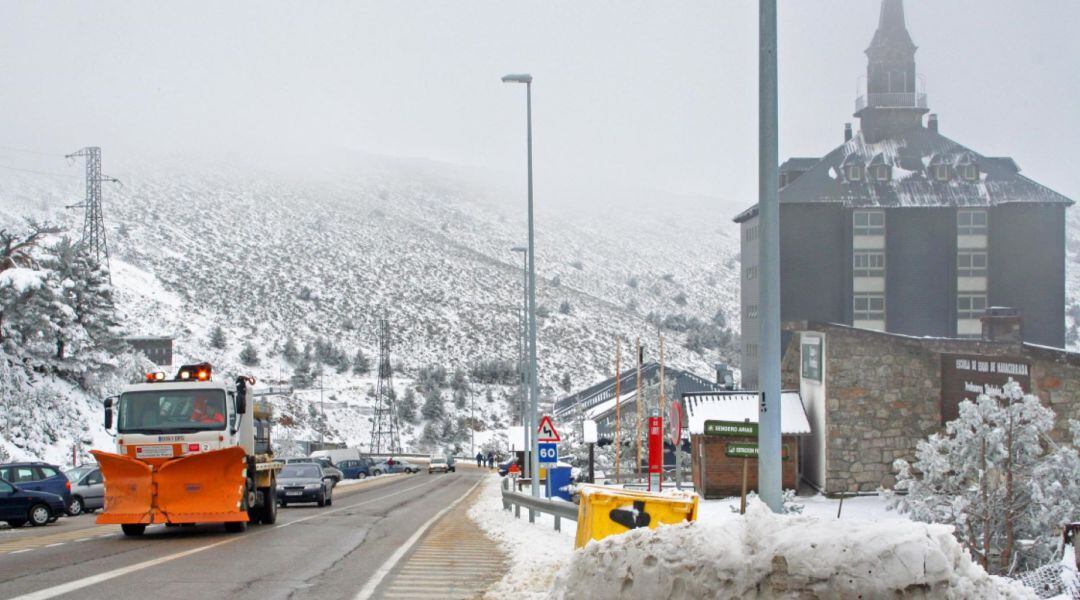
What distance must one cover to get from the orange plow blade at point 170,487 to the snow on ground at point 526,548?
16.3ft

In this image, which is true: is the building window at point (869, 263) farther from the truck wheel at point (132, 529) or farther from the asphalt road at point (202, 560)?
the truck wheel at point (132, 529)

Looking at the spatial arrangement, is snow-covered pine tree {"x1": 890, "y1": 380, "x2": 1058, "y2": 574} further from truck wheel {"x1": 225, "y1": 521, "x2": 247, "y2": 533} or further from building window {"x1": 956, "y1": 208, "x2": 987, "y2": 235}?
building window {"x1": 956, "y1": 208, "x2": 987, "y2": 235}

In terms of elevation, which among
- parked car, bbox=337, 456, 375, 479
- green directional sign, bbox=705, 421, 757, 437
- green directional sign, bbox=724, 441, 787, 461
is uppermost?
green directional sign, bbox=705, 421, 757, 437

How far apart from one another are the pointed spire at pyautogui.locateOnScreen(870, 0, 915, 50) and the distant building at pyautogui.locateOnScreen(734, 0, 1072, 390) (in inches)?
386

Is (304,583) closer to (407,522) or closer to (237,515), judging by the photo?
(237,515)

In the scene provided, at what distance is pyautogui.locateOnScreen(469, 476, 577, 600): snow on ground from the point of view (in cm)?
1266

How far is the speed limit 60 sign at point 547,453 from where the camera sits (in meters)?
29.8

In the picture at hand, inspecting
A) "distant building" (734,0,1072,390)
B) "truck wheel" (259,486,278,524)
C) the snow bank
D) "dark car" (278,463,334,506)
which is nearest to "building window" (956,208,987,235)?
"distant building" (734,0,1072,390)

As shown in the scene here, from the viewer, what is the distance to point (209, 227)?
456ft

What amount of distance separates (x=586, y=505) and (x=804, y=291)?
2386 inches

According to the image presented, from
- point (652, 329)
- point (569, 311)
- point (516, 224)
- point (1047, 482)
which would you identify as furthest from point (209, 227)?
point (1047, 482)

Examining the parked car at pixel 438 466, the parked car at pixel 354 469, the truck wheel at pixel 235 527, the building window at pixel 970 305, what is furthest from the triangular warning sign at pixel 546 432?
the parked car at pixel 438 466

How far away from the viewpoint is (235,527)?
848 inches

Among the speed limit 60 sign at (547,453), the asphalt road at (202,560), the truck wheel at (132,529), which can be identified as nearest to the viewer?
the asphalt road at (202,560)
